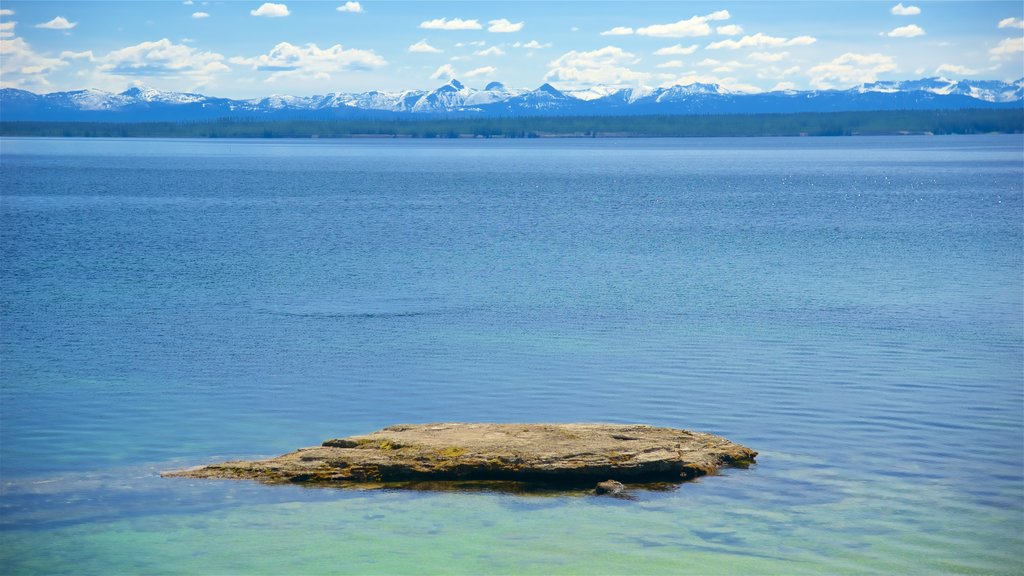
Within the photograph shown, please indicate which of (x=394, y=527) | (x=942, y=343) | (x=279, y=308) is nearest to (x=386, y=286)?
(x=279, y=308)

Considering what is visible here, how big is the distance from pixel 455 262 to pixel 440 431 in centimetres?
2736

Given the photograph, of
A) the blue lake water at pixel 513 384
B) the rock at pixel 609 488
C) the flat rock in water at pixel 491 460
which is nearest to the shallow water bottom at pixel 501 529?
the blue lake water at pixel 513 384

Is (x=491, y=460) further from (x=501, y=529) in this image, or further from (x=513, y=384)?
(x=513, y=384)

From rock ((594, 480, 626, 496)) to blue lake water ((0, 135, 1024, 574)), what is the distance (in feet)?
1.36

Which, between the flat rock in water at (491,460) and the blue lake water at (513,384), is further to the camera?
the flat rock in water at (491,460)

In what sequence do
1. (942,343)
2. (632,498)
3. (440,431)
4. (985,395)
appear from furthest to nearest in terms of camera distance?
(942,343)
(985,395)
(440,431)
(632,498)

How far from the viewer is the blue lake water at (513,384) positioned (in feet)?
50.7

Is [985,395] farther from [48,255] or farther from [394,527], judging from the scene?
[48,255]

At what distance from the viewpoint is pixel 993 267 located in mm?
45000

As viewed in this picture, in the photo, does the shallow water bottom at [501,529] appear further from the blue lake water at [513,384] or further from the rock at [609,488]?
the rock at [609,488]

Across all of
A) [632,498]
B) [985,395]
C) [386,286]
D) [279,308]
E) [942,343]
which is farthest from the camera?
[386,286]

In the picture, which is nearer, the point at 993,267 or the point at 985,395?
the point at 985,395

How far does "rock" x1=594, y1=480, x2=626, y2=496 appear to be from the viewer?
1723 cm

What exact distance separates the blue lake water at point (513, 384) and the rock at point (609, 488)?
416mm
